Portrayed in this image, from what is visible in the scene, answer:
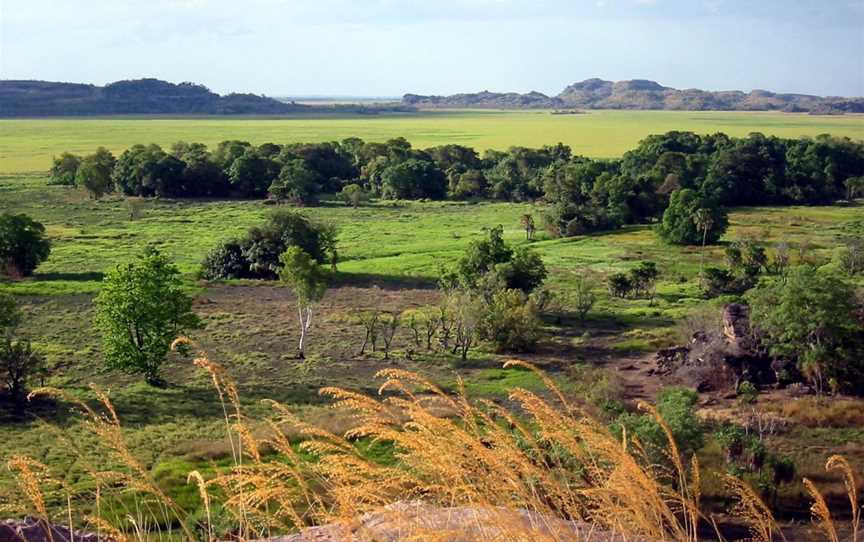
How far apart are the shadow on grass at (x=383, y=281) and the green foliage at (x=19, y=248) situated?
623 inches

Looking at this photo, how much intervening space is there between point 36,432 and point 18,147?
112387 mm

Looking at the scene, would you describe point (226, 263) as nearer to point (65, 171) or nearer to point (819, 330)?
point (819, 330)

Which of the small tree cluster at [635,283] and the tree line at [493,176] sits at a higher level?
the tree line at [493,176]

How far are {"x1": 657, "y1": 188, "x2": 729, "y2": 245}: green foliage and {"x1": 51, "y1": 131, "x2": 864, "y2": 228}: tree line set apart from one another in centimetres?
903

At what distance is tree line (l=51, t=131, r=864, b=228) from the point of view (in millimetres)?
70312

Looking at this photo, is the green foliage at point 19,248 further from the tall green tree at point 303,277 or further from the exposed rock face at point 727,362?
the exposed rock face at point 727,362

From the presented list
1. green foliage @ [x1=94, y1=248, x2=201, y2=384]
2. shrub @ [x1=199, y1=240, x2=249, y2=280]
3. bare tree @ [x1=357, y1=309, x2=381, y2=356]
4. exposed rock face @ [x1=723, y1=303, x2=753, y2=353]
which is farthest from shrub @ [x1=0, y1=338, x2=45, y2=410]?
exposed rock face @ [x1=723, y1=303, x2=753, y2=353]

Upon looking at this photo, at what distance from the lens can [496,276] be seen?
36219 millimetres

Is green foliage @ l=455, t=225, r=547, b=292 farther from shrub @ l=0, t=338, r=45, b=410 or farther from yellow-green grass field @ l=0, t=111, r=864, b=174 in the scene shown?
yellow-green grass field @ l=0, t=111, r=864, b=174

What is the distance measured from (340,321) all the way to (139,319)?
402 inches

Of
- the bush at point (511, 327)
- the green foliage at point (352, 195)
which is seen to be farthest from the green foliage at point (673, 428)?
the green foliage at point (352, 195)

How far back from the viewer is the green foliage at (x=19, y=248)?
136ft

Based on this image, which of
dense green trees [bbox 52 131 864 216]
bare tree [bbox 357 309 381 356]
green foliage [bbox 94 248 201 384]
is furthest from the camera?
dense green trees [bbox 52 131 864 216]

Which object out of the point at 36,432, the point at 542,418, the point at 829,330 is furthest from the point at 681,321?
the point at 542,418
